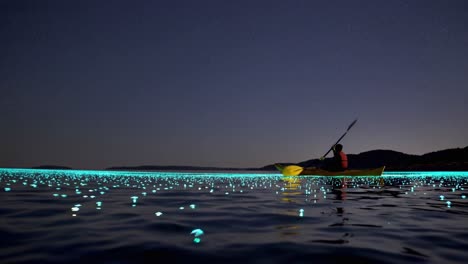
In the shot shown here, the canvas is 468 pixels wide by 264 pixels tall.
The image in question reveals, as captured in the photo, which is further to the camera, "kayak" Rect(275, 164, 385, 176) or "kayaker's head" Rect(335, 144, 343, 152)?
"kayaker's head" Rect(335, 144, 343, 152)

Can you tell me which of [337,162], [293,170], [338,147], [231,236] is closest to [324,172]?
[337,162]

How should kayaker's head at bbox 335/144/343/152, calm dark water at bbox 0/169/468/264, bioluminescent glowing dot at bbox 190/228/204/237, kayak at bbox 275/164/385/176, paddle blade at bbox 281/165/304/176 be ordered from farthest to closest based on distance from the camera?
1. paddle blade at bbox 281/165/304/176
2. kayaker's head at bbox 335/144/343/152
3. kayak at bbox 275/164/385/176
4. bioluminescent glowing dot at bbox 190/228/204/237
5. calm dark water at bbox 0/169/468/264

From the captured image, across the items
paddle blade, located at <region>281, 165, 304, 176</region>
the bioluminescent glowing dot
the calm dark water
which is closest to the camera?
the calm dark water

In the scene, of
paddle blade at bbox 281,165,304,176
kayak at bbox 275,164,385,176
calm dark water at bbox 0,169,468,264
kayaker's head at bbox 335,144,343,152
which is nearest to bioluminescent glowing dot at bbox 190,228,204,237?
calm dark water at bbox 0,169,468,264

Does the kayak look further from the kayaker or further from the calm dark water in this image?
the calm dark water

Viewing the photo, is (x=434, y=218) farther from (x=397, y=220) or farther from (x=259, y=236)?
(x=259, y=236)

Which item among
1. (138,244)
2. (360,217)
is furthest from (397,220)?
(138,244)

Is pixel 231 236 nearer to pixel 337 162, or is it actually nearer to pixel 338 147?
pixel 337 162

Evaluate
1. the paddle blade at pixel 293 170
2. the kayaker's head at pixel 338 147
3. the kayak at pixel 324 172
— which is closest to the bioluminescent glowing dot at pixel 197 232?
the kayak at pixel 324 172

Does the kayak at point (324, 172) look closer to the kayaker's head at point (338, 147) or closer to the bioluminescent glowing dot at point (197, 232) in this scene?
the kayaker's head at point (338, 147)

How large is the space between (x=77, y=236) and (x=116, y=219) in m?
2.55

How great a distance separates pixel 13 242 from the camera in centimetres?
713

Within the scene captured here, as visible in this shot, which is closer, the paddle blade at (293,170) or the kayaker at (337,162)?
the kayaker at (337,162)

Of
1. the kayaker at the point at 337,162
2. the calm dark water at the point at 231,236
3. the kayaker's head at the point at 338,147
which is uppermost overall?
the kayaker's head at the point at 338,147
